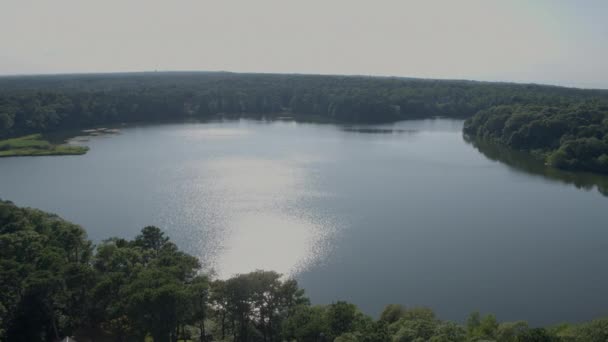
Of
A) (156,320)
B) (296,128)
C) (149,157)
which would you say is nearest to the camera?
(156,320)

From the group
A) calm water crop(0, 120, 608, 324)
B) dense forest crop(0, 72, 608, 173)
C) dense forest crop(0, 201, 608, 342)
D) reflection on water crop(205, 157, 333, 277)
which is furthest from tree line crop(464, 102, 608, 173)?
dense forest crop(0, 201, 608, 342)

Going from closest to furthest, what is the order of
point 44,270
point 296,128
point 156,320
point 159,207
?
A: point 156,320 → point 44,270 → point 159,207 → point 296,128

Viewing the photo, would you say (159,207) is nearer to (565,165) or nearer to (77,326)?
(77,326)

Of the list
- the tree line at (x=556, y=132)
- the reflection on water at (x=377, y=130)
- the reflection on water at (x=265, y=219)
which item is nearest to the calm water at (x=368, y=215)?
the reflection on water at (x=265, y=219)

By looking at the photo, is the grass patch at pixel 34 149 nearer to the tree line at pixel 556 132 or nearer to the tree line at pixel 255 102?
the tree line at pixel 255 102

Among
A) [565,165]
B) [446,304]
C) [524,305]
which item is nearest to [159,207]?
[446,304]

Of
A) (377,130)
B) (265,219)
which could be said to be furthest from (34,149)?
(377,130)

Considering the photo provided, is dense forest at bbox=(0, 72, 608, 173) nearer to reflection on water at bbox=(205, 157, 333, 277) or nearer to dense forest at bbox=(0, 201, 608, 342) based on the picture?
reflection on water at bbox=(205, 157, 333, 277)
